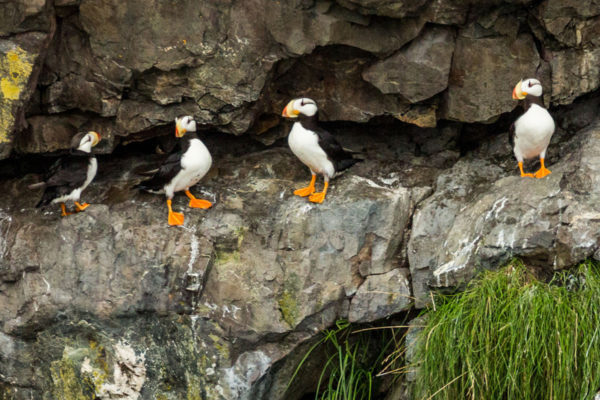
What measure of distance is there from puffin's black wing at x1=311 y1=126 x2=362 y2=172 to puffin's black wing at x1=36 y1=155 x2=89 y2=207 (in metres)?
1.60

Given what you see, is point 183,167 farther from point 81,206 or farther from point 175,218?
point 81,206

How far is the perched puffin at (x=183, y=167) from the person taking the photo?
619cm

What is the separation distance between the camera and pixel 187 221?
6.20 m

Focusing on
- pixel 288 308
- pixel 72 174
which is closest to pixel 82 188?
pixel 72 174

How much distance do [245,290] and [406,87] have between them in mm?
1764

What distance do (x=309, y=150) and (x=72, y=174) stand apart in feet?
5.29

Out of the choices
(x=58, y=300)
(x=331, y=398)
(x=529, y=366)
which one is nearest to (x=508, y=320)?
(x=529, y=366)

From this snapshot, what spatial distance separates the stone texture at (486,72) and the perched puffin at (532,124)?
0.34 metres

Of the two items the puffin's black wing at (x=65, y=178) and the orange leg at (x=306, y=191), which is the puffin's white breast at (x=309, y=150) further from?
the puffin's black wing at (x=65, y=178)

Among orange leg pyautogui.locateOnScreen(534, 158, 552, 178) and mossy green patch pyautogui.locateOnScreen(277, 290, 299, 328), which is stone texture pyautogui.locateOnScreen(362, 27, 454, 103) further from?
mossy green patch pyautogui.locateOnScreen(277, 290, 299, 328)

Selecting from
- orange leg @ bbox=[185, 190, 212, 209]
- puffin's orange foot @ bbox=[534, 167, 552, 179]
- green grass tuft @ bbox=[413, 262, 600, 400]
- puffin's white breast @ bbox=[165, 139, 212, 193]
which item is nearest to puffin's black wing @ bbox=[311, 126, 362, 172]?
puffin's white breast @ bbox=[165, 139, 212, 193]

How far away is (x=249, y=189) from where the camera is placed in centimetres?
649

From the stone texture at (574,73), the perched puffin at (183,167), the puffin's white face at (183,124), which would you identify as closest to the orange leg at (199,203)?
the perched puffin at (183,167)

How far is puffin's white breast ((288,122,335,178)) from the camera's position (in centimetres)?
623
